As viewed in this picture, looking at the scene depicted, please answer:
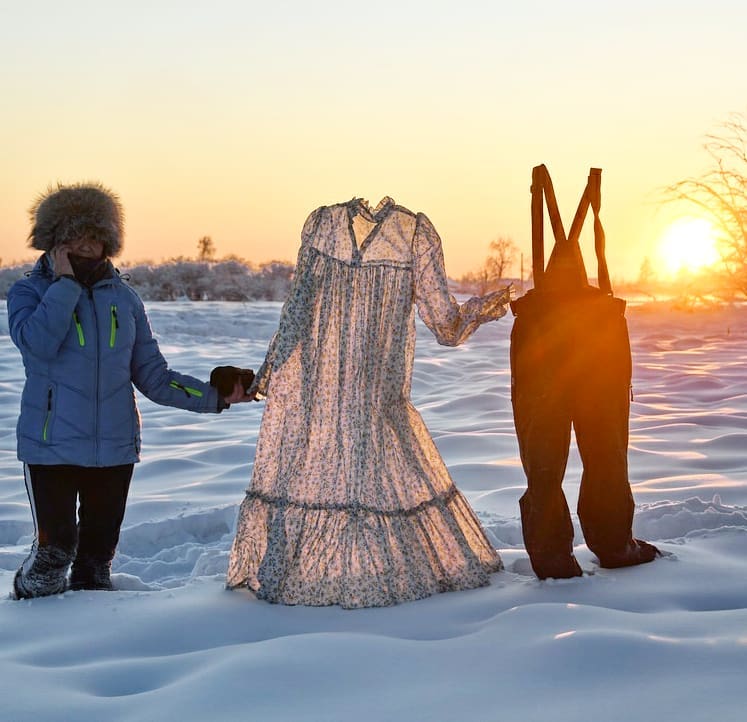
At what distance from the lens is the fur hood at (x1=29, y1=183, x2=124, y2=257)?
3.70 metres

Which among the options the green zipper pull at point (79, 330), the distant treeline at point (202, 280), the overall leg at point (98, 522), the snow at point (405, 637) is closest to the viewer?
the snow at point (405, 637)

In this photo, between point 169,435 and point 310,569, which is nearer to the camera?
point 310,569

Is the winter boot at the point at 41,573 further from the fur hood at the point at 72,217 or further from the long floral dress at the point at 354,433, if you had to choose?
the fur hood at the point at 72,217

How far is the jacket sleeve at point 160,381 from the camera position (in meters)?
3.89

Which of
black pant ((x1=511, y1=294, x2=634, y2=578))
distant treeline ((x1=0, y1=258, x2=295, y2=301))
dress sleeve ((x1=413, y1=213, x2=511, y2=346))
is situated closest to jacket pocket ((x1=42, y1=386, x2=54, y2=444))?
dress sleeve ((x1=413, y1=213, x2=511, y2=346))

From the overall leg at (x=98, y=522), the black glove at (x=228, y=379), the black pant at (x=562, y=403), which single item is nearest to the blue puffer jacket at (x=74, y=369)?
the overall leg at (x=98, y=522)

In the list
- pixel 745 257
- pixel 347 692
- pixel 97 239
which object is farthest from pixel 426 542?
pixel 745 257

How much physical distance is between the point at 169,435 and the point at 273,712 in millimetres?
5577

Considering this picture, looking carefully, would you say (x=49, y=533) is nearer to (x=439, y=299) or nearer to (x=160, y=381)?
(x=160, y=381)

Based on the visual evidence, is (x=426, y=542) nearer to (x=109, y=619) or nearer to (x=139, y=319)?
(x=109, y=619)

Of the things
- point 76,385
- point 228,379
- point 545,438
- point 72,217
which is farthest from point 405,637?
point 72,217

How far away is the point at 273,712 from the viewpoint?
250cm

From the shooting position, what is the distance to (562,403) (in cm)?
344

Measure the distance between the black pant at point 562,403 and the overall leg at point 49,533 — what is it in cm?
172
